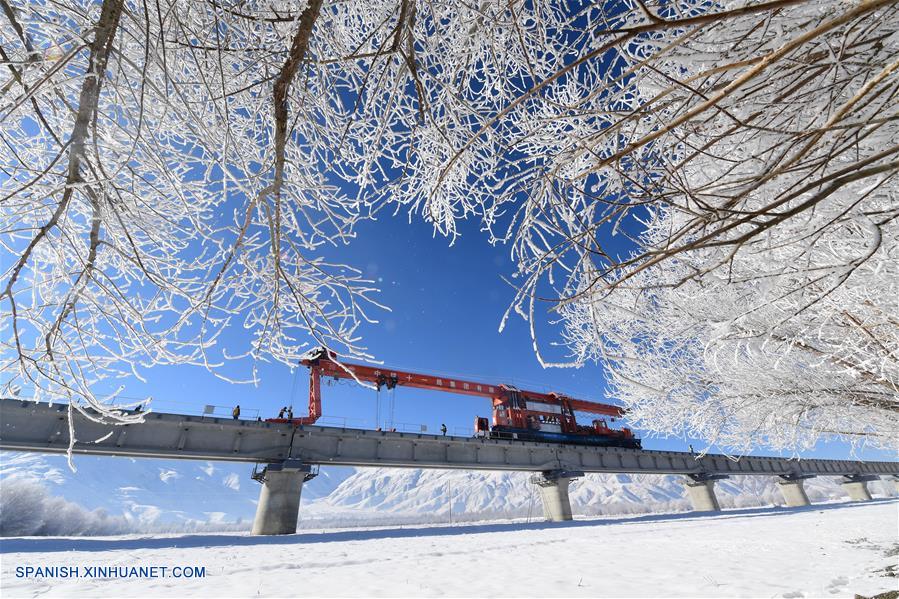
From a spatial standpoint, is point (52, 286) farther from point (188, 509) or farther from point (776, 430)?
point (188, 509)

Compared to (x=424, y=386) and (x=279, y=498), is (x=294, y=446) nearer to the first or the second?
(x=279, y=498)

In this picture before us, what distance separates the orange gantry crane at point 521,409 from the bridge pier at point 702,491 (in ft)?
21.4

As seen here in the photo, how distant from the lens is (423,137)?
2359 millimetres

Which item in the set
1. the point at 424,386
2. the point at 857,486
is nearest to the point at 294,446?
the point at 424,386

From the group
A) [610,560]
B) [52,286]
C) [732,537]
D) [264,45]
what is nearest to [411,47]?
[264,45]

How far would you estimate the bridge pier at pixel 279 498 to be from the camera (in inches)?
560

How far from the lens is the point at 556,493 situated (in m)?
20.9

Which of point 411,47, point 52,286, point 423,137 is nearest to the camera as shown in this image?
point 411,47

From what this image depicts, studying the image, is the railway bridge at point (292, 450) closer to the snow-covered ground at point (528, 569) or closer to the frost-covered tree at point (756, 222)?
the snow-covered ground at point (528, 569)

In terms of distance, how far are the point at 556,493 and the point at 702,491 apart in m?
14.6

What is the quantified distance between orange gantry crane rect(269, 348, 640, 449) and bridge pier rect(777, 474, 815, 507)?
59.7ft

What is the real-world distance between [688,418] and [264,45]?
845cm

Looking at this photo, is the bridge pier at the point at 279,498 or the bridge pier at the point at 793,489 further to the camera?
the bridge pier at the point at 793,489

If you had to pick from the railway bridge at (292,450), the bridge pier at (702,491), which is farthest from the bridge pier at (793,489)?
the railway bridge at (292,450)
